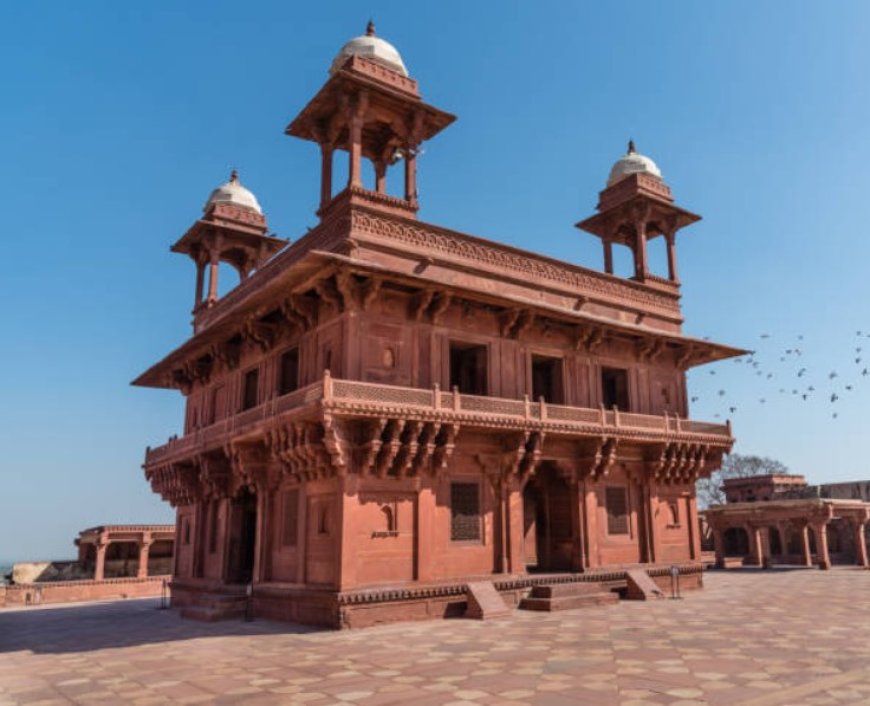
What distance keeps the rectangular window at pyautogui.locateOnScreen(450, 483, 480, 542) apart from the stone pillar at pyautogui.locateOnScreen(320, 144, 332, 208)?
770 cm

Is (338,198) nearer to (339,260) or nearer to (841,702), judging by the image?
(339,260)

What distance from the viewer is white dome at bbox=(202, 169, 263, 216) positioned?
23.5 m

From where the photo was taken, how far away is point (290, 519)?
16.5m

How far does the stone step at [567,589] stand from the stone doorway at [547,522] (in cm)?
124

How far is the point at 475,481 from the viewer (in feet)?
55.5

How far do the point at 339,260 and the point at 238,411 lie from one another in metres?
7.33

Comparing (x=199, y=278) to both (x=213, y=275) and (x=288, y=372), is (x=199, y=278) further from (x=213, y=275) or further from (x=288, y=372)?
(x=288, y=372)

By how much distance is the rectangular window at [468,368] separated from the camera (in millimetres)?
17766

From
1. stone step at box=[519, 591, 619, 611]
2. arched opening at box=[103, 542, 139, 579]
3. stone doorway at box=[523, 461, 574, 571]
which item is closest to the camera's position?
stone step at box=[519, 591, 619, 611]

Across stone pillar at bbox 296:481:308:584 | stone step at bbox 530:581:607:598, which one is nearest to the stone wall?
stone pillar at bbox 296:481:308:584

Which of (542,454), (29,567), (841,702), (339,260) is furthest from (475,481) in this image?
(29,567)

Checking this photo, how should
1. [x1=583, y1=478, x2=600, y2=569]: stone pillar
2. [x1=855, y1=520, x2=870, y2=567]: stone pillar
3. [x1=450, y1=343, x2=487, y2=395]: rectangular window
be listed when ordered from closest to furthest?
[x1=450, y1=343, x2=487, y2=395]: rectangular window, [x1=583, y1=478, x2=600, y2=569]: stone pillar, [x1=855, y1=520, x2=870, y2=567]: stone pillar

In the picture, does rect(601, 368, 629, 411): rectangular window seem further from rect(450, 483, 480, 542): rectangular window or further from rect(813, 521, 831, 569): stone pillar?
rect(813, 521, 831, 569): stone pillar

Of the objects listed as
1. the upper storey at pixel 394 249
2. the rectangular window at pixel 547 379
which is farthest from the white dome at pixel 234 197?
the rectangular window at pixel 547 379
